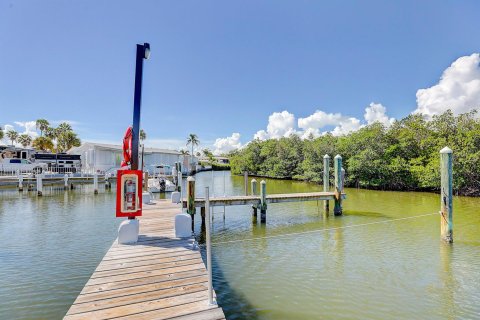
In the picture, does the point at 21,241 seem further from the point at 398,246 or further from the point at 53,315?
the point at 398,246

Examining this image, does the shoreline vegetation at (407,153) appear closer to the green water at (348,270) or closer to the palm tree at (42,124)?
the green water at (348,270)

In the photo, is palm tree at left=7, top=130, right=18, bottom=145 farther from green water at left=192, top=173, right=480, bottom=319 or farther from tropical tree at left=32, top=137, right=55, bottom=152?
green water at left=192, top=173, right=480, bottom=319

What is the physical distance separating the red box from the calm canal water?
6.81 ft

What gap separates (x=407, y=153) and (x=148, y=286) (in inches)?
1233

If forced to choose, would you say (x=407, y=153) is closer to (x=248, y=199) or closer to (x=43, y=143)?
(x=248, y=199)

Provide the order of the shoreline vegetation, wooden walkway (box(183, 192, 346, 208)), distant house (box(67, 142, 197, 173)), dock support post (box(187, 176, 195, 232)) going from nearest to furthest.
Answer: dock support post (box(187, 176, 195, 232)) → wooden walkway (box(183, 192, 346, 208)) → the shoreline vegetation → distant house (box(67, 142, 197, 173))

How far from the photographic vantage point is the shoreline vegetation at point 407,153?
23438mm

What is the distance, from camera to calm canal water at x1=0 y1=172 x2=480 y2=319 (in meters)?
5.69

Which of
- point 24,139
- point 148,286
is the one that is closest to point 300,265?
point 148,286

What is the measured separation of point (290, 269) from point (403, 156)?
27379 mm

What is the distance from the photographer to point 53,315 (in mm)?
5449

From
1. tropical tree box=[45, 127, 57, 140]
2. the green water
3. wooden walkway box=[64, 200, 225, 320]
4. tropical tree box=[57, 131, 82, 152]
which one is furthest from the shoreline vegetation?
tropical tree box=[45, 127, 57, 140]

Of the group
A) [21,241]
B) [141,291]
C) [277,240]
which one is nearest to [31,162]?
[21,241]

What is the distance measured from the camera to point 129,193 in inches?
265
